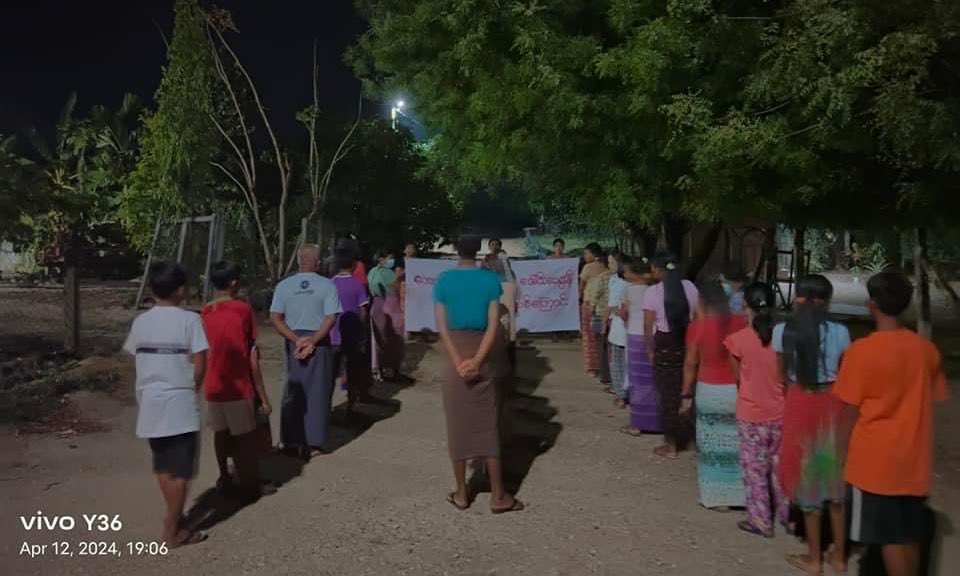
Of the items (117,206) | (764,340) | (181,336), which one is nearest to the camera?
(181,336)

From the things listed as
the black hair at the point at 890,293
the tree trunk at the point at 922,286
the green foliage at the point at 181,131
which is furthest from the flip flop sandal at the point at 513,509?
the green foliage at the point at 181,131

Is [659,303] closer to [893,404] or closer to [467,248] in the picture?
[467,248]

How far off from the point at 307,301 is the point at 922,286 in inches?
A: 319

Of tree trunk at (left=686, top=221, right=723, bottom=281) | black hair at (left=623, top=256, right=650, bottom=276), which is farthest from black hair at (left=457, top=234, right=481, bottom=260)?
tree trunk at (left=686, top=221, right=723, bottom=281)

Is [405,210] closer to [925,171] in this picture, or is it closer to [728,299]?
[925,171]

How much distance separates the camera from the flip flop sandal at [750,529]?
4.84m

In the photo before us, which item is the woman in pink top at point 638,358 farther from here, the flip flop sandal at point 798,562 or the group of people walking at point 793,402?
the flip flop sandal at point 798,562

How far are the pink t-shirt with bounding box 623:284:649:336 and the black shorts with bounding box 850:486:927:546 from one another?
347 cm

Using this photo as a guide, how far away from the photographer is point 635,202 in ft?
31.8

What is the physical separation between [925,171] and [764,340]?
4805mm

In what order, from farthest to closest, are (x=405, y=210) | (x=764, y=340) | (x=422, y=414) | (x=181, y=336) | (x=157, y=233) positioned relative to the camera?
(x=405, y=210), (x=157, y=233), (x=422, y=414), (x=764, y=340), (x=181, y=336)

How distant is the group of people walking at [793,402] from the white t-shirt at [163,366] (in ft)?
10.4

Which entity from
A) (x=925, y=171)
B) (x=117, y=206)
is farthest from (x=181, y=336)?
(x=117, y=206)

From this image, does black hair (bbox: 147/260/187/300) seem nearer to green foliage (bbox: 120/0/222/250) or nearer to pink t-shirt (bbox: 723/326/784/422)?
pink t-shirt (bbox: 723/326/784/422)
